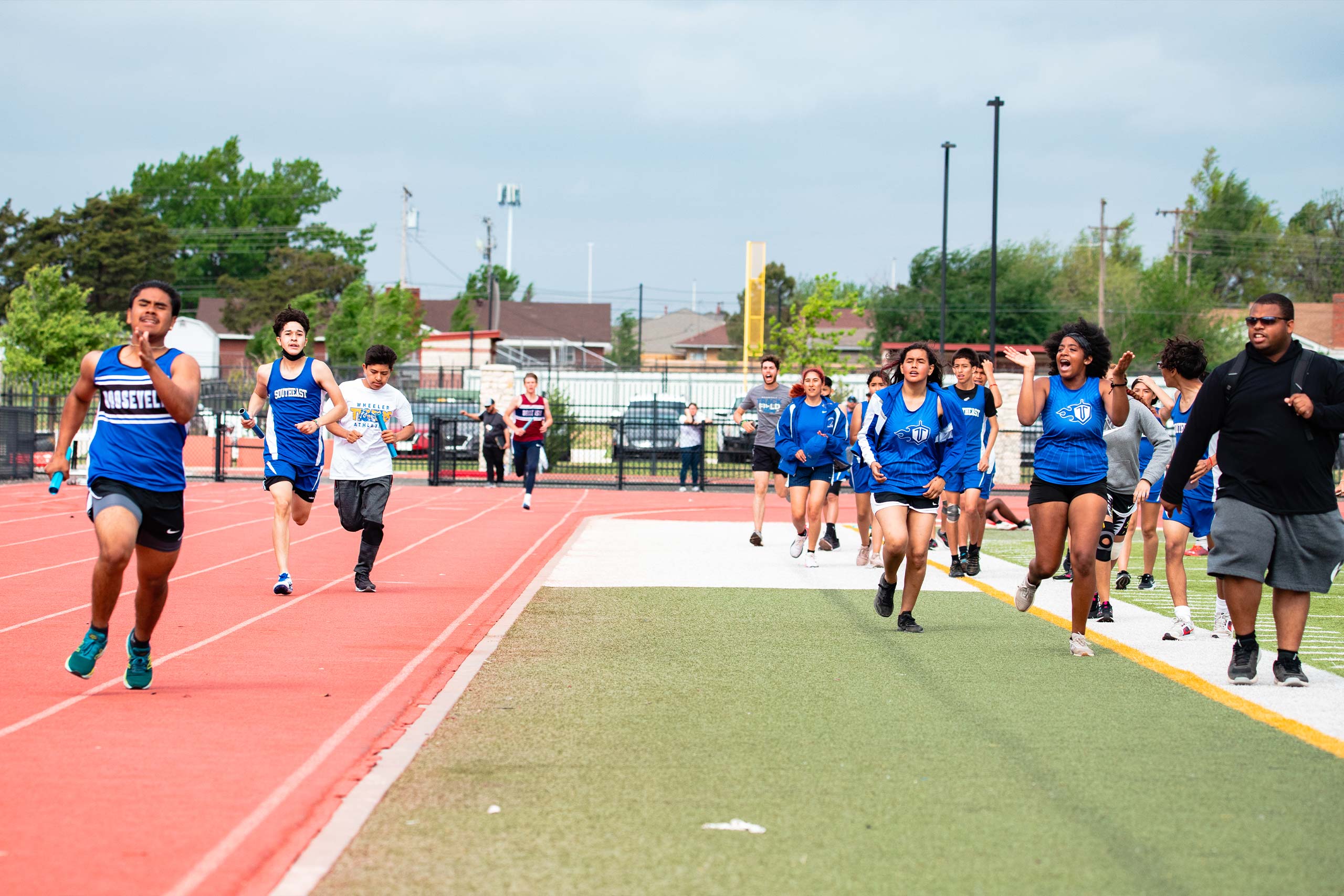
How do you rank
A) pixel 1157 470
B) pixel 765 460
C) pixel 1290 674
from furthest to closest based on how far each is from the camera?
pixel 765 460, pixel 1157 470, pixel 1290 674

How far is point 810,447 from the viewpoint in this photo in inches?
504

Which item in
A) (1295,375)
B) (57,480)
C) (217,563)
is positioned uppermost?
(1295,375)

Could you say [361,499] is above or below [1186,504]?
below

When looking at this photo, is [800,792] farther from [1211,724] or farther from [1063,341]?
[1063,341]

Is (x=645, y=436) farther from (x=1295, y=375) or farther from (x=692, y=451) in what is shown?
(x=1295, y=375)

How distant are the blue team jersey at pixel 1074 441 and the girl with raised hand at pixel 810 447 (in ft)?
15.4

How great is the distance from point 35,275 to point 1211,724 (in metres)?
45.6

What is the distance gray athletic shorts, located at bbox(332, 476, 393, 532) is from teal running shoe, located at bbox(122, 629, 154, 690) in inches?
161

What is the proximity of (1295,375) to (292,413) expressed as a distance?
22.6 feet

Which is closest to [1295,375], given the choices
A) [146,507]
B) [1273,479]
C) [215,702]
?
[1273,479]

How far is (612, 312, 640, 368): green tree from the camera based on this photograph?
329 feet

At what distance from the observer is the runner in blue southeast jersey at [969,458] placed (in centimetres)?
1207

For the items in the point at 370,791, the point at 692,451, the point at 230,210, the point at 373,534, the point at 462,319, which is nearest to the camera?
the point at 370,791

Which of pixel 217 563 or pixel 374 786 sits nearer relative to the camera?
pixel 374 786
